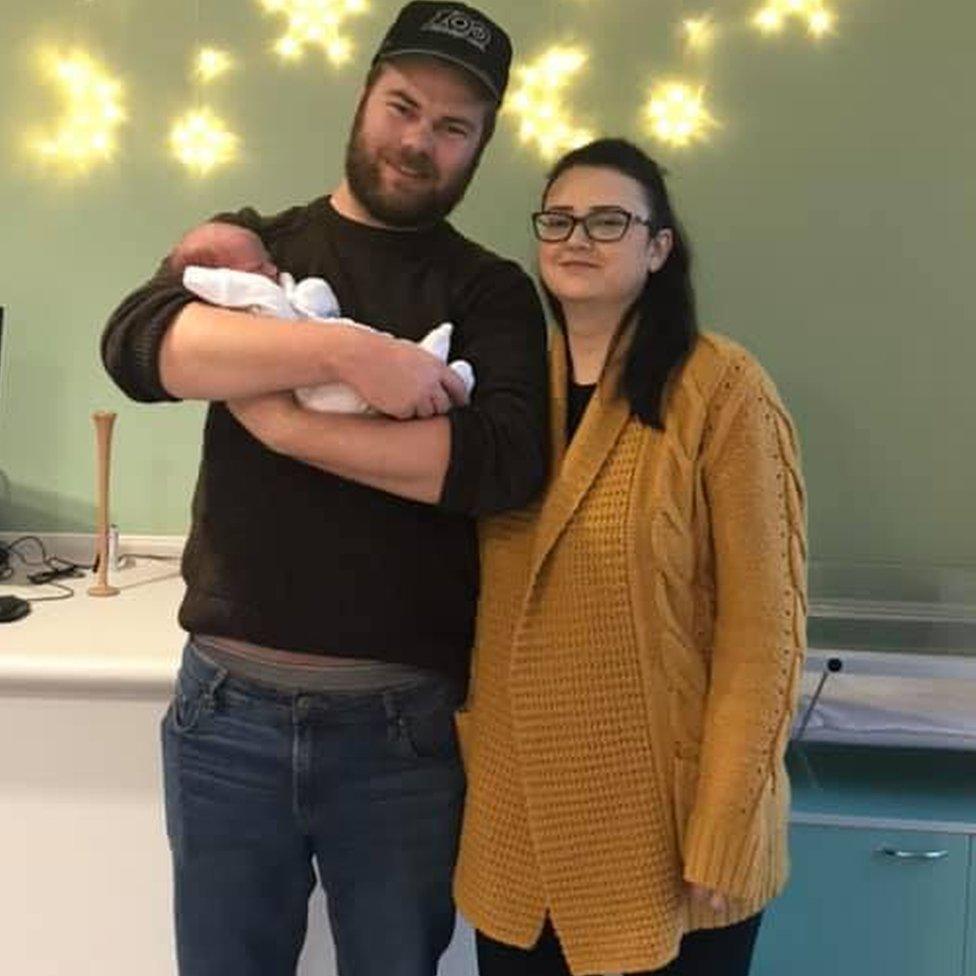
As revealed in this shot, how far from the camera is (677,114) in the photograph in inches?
84.1

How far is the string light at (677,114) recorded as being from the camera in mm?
2127

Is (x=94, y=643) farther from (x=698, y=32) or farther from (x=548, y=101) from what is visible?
(x=698, y=32)

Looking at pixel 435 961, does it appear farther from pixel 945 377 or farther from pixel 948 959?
pixel 945 377

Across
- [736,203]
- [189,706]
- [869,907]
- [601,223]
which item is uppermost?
[736,203]

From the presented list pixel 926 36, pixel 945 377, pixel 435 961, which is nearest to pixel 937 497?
pixel 945 377

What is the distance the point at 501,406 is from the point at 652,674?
31 centimetres

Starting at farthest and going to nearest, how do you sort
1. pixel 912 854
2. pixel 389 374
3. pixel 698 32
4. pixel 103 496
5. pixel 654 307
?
pixel 698 32
pixel 103 496
pixel 912 854
pixel 654 307
pixel 389 374

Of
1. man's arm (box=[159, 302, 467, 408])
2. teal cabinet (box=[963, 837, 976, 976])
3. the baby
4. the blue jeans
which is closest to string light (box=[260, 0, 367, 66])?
the baby

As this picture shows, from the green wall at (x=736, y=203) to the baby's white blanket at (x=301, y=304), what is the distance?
100 centimetres

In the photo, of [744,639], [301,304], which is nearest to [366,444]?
[301,304]

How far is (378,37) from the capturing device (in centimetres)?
215

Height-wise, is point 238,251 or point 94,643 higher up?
point 238,251

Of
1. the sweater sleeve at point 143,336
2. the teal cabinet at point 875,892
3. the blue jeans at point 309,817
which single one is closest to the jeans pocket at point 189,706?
the blue jeans at point 309,817

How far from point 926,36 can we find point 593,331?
49.6 inches
